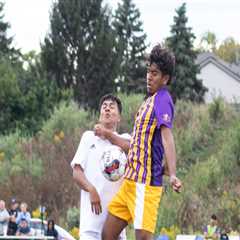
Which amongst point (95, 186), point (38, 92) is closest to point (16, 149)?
point (38, 92)

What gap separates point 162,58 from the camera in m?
6.28

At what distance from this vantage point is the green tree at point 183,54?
149 ft

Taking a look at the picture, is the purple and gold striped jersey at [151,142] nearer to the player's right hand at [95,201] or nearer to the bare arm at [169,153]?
the bare arm at [169,153]

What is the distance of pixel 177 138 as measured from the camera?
77.9 feet

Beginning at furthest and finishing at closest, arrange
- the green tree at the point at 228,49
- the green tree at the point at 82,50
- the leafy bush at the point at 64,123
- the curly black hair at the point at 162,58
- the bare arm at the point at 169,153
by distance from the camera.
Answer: the green tree at the point at 228,49 < the green tree at the point at 82,50 < the leafy bush at the point at 64,123 < the curly black hair at the point at 162,58 < the bare arm at the point at 169,153

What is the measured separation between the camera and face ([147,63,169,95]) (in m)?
6.32

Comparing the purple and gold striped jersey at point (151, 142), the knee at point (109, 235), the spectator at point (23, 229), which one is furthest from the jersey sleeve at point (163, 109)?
the spectator at point (23, 229)

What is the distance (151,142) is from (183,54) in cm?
3992

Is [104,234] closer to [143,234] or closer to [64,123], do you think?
[143,234]

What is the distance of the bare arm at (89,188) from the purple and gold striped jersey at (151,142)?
0.39 meters

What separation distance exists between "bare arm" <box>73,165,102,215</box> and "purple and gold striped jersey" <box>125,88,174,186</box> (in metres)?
0.39

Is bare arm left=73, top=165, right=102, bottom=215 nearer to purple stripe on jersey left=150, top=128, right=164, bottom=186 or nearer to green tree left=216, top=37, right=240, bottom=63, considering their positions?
purple stripe on jersey left=150, top=128, right=164, bottom=186

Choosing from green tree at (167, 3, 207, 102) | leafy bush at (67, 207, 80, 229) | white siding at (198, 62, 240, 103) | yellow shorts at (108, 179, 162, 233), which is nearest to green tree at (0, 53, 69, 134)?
leafy bush at (67, 207, 80, 229)

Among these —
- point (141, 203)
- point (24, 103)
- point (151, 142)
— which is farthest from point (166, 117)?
point (24, 103)
